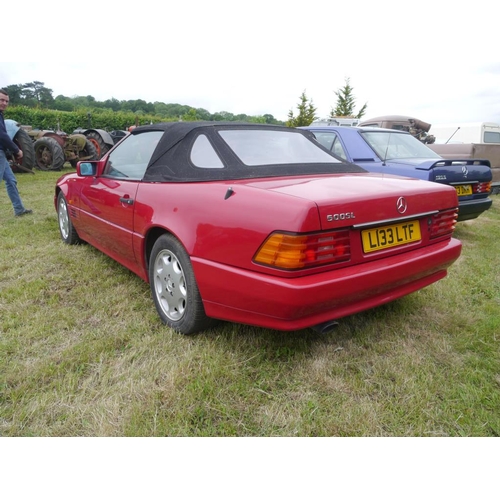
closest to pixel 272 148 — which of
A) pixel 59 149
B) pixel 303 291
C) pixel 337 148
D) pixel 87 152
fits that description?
pixel 303 291

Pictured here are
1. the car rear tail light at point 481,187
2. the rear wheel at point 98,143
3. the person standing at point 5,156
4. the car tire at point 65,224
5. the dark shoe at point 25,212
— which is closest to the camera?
the car tire at point 65,224

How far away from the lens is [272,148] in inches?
A: 101

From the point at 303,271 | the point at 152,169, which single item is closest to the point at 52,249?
the point at 152,169

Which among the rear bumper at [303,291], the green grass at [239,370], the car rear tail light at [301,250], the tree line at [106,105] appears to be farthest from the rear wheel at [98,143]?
the tree line at [106,105]

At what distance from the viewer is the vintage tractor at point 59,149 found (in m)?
10.9

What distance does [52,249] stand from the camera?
3994mm

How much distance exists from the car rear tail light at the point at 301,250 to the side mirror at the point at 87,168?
2098 millimetres

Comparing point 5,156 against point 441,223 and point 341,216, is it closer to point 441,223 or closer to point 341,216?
point 341,216

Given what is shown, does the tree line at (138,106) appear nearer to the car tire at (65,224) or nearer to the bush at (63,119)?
the bush at (63,119)

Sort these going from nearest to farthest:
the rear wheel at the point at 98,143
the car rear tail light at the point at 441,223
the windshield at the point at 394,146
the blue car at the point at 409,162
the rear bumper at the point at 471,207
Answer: the car rear tail light at the point at 441,223
the blue car at the point at 409,162
the rear bumper at the point at 471,207
the windshield at the point at 394,146
the rear wheel at the point at 98,143

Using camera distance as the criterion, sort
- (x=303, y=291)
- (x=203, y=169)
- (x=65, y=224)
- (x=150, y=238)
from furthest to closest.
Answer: (x=65, y=224)
(x=150, y=238)
(x=203, y=169)
(x=303, y=291)

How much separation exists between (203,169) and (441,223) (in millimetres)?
1454

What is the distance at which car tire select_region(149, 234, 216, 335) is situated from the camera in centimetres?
216

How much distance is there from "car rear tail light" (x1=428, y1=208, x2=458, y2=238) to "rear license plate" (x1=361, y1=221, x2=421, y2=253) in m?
0.15
